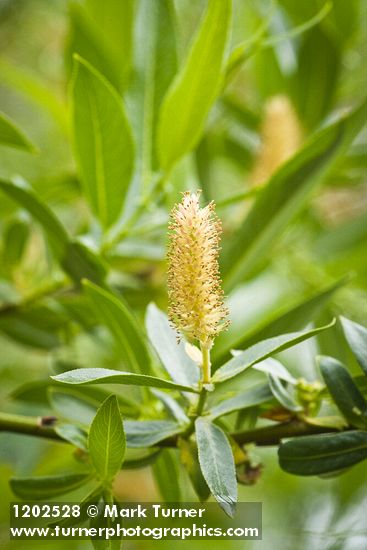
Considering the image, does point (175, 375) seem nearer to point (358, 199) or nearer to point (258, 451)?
point (258, 451)

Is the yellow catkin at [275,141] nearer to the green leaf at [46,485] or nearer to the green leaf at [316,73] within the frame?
the green leaf at [316,73]

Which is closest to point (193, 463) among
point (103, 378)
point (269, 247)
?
point (103, 378)

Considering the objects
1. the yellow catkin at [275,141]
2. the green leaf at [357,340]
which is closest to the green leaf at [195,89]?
the yellow catkin at [275,141]

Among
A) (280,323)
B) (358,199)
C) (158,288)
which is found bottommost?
(280,323)

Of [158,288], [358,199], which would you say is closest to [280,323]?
[158,288]

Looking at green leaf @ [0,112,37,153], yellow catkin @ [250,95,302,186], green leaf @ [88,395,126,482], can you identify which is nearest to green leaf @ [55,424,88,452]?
green leaf @ [88,395,126,482]

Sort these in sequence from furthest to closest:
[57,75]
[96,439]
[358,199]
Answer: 1. [57,75]
2. [358,199]
3. [96,439]

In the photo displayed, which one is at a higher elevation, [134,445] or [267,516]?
[267,516]

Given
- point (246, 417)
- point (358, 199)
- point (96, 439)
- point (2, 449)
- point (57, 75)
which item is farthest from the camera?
point (57, 75)
